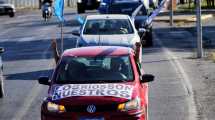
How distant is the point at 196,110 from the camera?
1416 cm

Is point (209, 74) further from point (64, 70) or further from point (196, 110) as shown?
point (64, 70)

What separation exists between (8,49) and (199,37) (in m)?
8.57

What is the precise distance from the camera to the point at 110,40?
2023 cm

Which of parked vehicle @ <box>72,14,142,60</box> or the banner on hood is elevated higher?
the banner on hood

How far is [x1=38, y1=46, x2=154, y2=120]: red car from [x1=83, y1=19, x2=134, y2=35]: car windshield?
9.24 m

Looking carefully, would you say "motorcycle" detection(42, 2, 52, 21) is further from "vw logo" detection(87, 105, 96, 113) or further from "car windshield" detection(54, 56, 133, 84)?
"vw logo" detection(87, 105, 96, 113)

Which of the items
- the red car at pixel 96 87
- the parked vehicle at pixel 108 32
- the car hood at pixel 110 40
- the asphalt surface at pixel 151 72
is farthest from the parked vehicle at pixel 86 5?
the red car at pixel 96 87

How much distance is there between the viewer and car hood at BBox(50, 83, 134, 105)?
10344 mm

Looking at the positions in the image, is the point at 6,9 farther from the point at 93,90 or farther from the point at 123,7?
the point at 93,90

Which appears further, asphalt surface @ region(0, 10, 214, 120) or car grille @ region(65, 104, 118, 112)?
asphalt surface @ region(0, 10, 214, 120)

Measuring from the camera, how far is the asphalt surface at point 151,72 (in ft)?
47.0

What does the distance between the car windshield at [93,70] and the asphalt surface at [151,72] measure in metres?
2.12

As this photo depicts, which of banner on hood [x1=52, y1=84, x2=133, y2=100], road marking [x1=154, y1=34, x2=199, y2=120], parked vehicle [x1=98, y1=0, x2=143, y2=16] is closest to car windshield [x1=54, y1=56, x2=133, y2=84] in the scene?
banner on hood [x1=52, y1=84, x2=133, y2=100]

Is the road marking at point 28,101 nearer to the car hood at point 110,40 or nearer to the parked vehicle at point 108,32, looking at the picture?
the car hood at point 110,40
